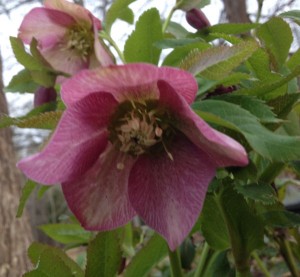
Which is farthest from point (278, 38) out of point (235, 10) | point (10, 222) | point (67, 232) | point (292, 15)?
point (235, 10)

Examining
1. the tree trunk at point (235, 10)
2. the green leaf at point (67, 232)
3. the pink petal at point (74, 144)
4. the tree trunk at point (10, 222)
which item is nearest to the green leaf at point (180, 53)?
the pink petal at point (74, 144)

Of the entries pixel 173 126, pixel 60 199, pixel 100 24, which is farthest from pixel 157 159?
→ pixel 60 199

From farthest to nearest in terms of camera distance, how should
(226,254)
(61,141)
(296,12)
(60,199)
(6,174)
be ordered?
A: (60,199) → (6,174) → (226,254) → (296,12) → (61,141)

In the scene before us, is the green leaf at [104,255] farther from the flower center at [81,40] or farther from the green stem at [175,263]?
the flower center at [81,40]

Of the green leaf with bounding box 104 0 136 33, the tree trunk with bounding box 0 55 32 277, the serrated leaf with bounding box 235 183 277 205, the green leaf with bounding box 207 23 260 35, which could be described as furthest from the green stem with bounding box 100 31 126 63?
the tree trunk with bounding box 0 55 32 277

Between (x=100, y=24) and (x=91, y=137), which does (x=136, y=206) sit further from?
(x=100, y=24)

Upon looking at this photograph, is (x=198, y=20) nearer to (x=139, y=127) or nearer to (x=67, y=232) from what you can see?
(x=139, y=127)

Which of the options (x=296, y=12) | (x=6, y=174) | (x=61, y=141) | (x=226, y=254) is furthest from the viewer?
(x=6, y=174)
